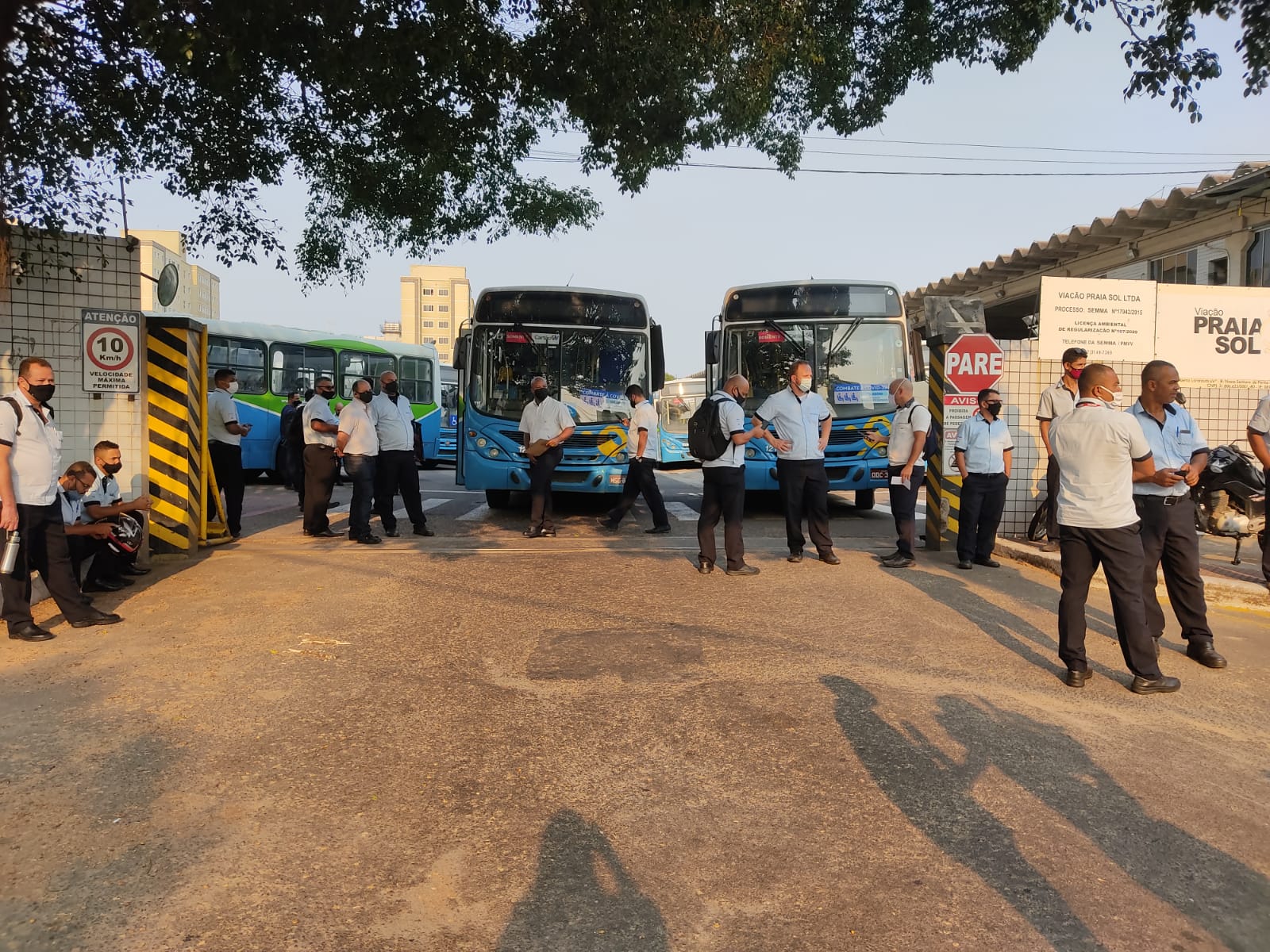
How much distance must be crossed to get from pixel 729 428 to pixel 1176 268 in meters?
12.2

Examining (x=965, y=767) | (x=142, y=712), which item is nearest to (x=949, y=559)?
(x=965, y=767)

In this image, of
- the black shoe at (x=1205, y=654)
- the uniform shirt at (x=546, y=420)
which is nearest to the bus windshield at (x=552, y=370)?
the uniform shirt at (x=546, y=420)

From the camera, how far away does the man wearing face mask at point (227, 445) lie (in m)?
10.9

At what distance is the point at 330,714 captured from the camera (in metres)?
5.00

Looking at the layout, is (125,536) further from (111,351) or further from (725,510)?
(725,510)

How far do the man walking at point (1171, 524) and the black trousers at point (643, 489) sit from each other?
20.9ft

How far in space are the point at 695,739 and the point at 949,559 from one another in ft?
19.4

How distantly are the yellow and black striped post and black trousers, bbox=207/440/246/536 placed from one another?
4.77 ft

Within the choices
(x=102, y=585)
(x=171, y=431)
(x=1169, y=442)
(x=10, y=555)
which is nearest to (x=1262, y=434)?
(x=1169, y=442)

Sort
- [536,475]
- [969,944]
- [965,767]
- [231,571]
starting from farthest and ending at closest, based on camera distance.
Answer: [536,475]
[231,571]
[965,767]
[969,944]

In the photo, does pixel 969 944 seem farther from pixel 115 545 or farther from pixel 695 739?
pixel 115 545

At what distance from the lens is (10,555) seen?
6270 mm

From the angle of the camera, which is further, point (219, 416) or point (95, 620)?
point (219, 416)

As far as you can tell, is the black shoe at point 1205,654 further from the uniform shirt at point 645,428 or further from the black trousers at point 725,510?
the uniform shirt at point 645,428
